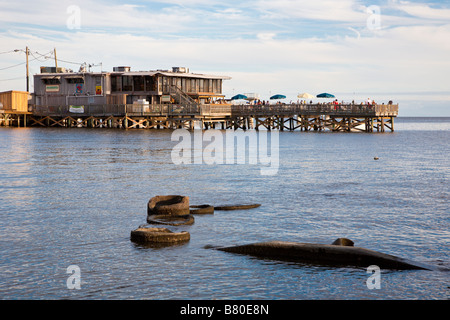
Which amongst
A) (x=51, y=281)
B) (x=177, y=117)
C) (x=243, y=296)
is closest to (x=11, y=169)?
(x=51, y=281)

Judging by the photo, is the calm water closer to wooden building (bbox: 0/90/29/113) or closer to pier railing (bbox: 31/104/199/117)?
pier railing (bbox: 31/104/199/117)

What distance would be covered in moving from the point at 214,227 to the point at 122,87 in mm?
65227

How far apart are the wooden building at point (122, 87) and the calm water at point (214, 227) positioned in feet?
140

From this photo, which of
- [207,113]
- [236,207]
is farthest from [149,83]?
[236,207]

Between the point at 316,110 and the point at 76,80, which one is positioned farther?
the point at 76,80

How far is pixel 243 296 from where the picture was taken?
11.6m

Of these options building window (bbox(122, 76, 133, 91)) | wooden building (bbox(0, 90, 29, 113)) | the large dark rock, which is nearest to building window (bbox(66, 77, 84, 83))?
building window (bbox(122, 76, 133, 91))

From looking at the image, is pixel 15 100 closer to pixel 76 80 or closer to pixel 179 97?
pixel 76 80

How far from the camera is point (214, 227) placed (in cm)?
1791

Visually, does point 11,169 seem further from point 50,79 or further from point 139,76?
point 50,79

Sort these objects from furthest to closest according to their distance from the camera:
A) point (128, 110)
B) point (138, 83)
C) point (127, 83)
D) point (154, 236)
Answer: point (127, 83) → point (138, 83) → point (128, 110) → point (154, 236)

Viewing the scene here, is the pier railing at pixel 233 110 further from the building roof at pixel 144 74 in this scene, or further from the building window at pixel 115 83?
the building roof at pixel 144 74

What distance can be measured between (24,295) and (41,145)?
4464cm

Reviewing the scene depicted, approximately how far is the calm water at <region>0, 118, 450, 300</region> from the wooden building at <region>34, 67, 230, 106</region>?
42.6 meters
